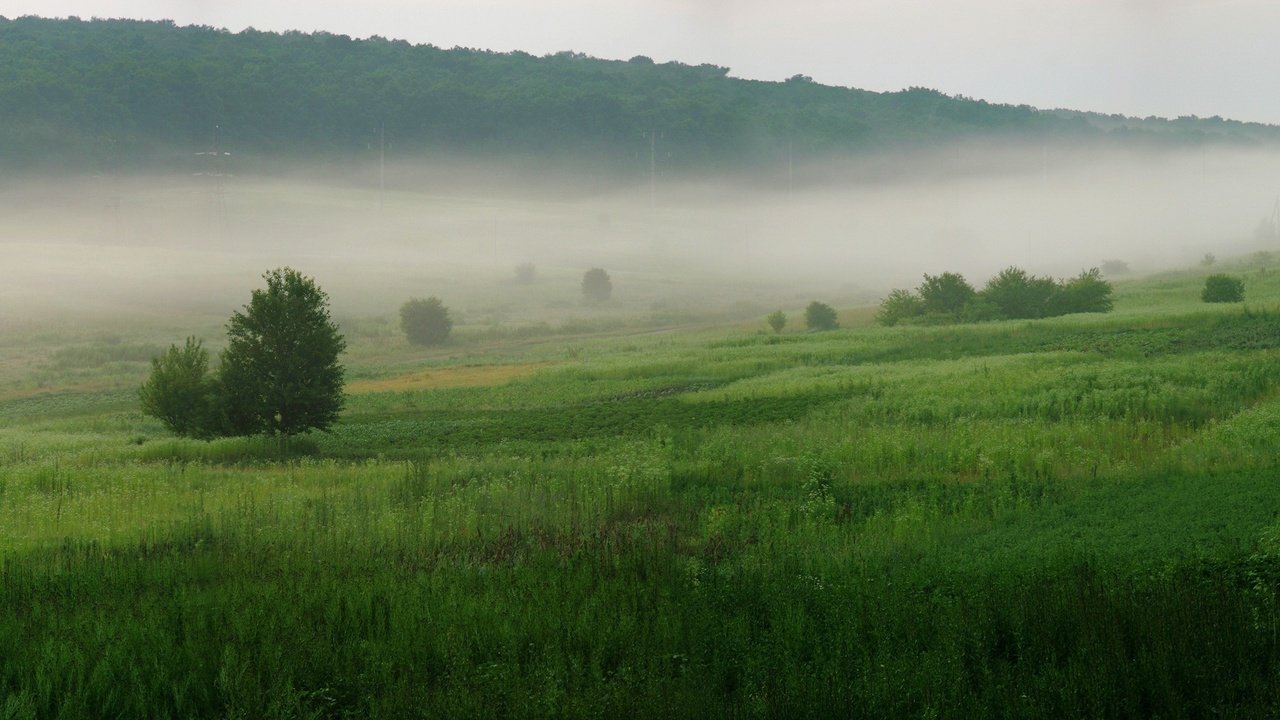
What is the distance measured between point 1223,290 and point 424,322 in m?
63.3

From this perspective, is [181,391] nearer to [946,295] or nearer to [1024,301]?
[1024,301]

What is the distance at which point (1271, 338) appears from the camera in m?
44.3

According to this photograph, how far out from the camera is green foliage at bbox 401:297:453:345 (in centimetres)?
9612

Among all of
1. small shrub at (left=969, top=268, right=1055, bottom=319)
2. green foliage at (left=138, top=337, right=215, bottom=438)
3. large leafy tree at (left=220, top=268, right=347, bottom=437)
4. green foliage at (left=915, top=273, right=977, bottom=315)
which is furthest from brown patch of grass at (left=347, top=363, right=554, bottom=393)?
small shrub at (left=969, top=268, right=1055, bottom=319)

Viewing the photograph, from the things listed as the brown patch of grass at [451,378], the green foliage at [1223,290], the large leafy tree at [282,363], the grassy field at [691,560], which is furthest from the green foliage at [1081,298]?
the large leafy tree at [282,363]

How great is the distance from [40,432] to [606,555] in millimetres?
35612

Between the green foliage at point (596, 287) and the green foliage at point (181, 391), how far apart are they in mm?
106142

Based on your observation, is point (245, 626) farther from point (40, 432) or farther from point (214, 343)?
point (214, 343)

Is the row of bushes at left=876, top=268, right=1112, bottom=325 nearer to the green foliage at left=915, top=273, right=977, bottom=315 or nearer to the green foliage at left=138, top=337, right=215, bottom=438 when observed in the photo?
the green foliage at left=915, top=273, right=977, bottom=315

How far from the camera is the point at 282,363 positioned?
35.2 m

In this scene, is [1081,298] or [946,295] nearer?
[1081,298]

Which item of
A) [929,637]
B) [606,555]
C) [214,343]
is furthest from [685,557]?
[214,343]

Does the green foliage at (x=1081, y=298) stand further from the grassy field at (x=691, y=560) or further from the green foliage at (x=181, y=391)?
the green foliage at (x=181, y=391)

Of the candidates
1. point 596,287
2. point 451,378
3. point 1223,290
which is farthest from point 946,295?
point 596,287
